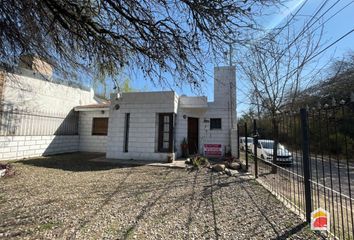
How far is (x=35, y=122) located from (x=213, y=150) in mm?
9573

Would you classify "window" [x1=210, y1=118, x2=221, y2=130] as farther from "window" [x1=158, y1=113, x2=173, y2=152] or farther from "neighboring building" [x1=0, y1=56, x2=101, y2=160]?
"neighboring building" [x1=0, y1=56, x2=101, y2=160]

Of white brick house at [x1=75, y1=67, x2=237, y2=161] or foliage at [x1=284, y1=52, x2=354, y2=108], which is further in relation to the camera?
white brick house at [x1=75, y1=67, x2=237, y2=161]

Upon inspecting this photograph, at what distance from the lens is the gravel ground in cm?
274

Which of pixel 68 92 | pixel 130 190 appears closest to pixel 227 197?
pixel 130 190

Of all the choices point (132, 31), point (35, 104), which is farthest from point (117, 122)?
point (132, 31)

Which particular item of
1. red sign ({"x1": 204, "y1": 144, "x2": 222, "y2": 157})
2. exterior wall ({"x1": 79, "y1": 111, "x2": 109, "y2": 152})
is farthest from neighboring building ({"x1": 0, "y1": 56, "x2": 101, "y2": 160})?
red sign ({"x1": 204, "y1": 144, "x2": 222, "y2": 157})

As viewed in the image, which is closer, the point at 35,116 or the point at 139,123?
the point at 139,123

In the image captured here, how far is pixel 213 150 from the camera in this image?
1062cm

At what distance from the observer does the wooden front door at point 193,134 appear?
425 inches

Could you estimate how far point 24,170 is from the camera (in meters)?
6.44

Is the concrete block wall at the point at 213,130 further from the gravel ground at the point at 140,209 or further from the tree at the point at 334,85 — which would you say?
the gravel ground at the point at 140,209

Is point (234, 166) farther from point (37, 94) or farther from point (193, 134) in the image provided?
point (37, 94)

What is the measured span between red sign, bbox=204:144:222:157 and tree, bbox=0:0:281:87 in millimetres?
7448

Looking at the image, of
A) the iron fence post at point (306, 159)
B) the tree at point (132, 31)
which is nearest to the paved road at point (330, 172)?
the iron fence post at point (306, 159)
